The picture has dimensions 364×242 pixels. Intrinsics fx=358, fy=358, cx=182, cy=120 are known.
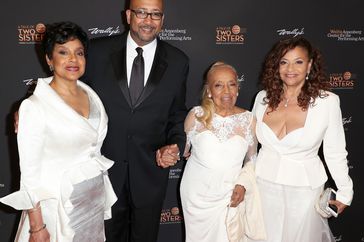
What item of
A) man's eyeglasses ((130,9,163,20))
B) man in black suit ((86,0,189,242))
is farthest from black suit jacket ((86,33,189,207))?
man's eyeglasses ((130,9,163,20))

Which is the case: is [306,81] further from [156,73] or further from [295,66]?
[156,73]

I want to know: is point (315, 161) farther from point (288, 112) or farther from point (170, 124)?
point (170, 124)

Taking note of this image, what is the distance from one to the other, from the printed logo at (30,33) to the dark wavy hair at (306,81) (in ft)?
6.27

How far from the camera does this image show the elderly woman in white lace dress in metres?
2.52

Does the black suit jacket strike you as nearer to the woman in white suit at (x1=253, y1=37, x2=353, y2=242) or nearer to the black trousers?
the black trousers

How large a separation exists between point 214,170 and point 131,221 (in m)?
0.80

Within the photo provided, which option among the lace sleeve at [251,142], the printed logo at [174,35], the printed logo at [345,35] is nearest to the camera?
the lace sleeve at [251,142]

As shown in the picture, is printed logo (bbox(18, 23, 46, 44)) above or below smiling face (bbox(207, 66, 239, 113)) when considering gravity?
above

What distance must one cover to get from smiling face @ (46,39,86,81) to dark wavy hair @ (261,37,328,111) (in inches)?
54.5

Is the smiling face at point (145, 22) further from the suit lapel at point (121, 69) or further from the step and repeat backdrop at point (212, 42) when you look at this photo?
the step and repeat backdrop at point (212, 42)

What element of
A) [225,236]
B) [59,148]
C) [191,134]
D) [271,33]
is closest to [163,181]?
[191,134]

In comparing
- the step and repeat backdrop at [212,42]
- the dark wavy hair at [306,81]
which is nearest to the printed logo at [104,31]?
the step and repeat backdrop at [212,42]

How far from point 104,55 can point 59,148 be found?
767mm

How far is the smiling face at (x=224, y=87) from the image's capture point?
253 cm
